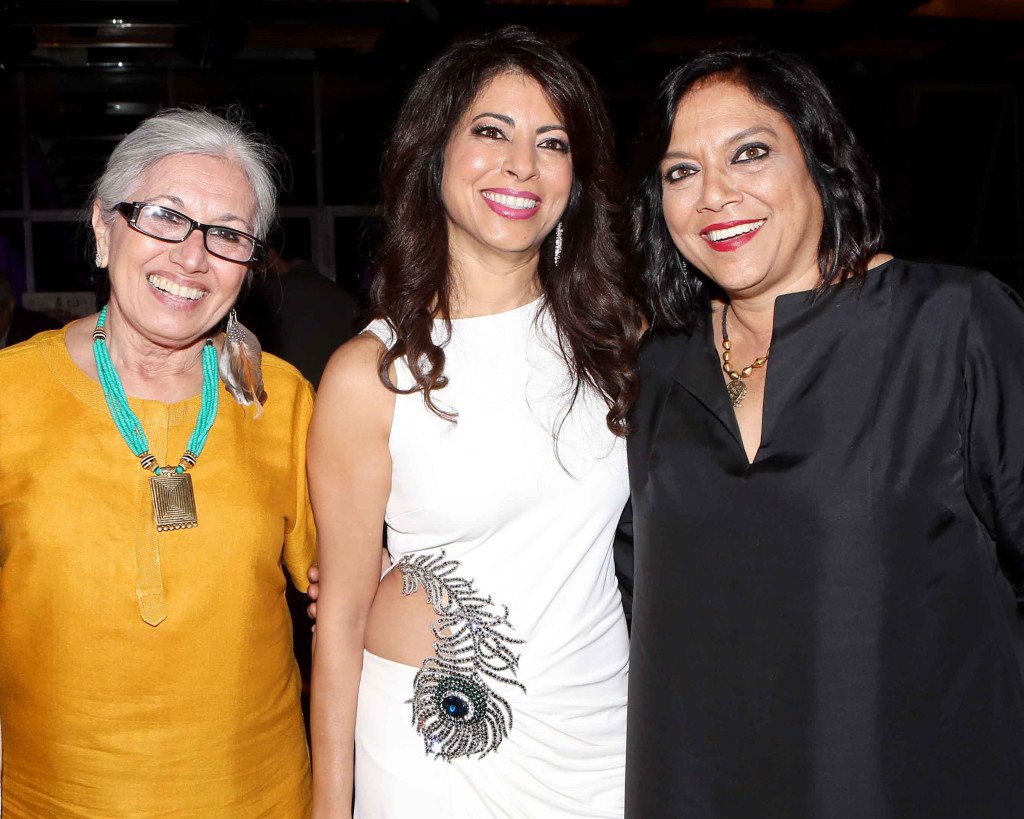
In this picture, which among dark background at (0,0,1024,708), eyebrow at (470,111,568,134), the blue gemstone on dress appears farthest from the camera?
dark background at (0,0,1024,708)

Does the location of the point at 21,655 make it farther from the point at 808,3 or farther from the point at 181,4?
the point at 808,3

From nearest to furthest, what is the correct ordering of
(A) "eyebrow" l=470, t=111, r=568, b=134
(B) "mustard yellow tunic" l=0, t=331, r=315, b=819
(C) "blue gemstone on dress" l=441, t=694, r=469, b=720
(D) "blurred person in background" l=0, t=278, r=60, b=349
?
(B) "mustard yellow tunic" l=0, t=331, r=315, b=819
(C) "blue gemstone on dress" l=441, t=694, r=469, b=720
(A) "eyebrow" l=470, t=111, r=568, b=134
(D) "blurred person in background" l=0, t=278, r=60, b=349

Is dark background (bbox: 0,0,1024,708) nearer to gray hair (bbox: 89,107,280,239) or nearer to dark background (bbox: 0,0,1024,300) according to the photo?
dark background (bbox: 0,0,1024,300)

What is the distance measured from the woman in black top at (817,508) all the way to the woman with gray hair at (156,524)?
29.5 inches

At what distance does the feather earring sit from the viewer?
2.04 m

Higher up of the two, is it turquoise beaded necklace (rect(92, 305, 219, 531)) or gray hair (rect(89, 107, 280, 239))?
gray hair (rect(89, 107, 280, 239))

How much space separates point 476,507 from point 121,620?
2.26 ft

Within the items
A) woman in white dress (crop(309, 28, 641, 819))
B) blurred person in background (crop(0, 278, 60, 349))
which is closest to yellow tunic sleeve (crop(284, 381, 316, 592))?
woman in white dress (crop(309, 28, 641, 819))

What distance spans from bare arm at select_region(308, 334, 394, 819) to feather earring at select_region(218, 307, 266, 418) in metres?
0.17

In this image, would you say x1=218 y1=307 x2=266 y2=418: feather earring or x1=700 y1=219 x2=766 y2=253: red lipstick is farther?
x1=218 y1=307 x2=266 y2=418: feather earring

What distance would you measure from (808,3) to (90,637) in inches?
347

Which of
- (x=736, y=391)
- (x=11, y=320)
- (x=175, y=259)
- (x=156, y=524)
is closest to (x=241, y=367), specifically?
(x=175, y=259)

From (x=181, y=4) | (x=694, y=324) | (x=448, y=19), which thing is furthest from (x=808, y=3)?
(x=694, y=324)

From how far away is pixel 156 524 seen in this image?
72.0 inches
